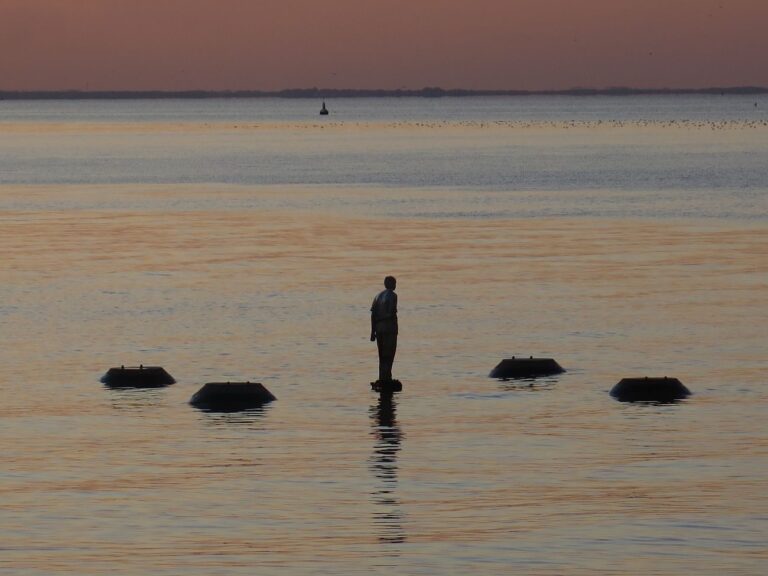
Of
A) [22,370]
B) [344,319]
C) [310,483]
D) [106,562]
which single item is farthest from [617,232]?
[106,562]

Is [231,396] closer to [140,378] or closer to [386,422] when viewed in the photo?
[386,422]

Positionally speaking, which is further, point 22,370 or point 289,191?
point 289,191

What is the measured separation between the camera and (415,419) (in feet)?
106

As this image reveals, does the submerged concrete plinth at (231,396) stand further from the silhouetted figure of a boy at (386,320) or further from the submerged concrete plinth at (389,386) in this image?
the submerged concrete plinth at (389,386)

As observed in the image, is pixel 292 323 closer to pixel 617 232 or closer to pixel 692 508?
pixel 692 508

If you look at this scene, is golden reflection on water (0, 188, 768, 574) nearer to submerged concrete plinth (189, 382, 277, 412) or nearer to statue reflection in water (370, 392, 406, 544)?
statue reflection in water (370, 392, 406, 544)

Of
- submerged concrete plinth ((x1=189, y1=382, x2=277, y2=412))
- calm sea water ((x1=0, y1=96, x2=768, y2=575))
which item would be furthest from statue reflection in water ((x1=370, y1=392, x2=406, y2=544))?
submerged concrete plinth ((x1=189, y1=382, x2=277, y2=412))

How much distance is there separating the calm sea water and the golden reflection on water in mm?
80

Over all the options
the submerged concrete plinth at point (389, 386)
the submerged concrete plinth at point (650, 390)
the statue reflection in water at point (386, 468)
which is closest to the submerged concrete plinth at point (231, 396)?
the statue reflection in water at point (386, 468)

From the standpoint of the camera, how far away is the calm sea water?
2291cm

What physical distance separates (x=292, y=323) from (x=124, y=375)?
36.0 feet

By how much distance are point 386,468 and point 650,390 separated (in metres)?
8.41

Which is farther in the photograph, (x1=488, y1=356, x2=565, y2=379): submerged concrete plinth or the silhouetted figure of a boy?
(x1=488, y1=356, x2=565, y2=379): submerged concrete plinth

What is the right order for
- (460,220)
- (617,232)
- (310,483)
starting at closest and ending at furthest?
(310,483) → (617,232) → (460,220)
